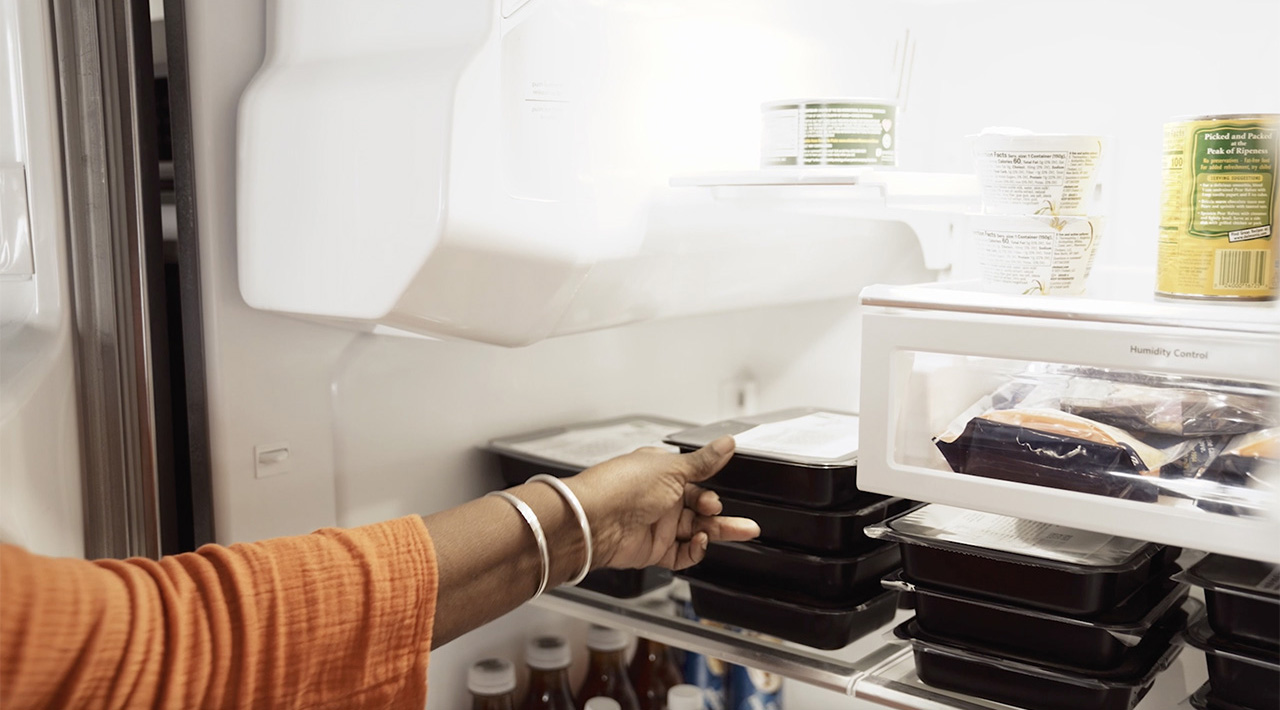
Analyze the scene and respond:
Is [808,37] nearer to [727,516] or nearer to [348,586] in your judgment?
[727,516]

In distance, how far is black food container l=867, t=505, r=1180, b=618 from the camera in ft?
2.98

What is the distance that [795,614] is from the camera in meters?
1.11

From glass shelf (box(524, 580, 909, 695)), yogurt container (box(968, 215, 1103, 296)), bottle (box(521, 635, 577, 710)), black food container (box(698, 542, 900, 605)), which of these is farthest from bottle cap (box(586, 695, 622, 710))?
yogurt container (box(968, 215, 1103, 296))

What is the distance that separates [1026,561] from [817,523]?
0.23 metres

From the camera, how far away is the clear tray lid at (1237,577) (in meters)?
0.84

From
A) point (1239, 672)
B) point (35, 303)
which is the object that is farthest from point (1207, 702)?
point (35, 303)

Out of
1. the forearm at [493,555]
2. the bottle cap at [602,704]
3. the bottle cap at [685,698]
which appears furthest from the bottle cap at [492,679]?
the forearm at [493,555]

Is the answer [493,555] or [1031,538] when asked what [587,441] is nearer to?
[493,555]

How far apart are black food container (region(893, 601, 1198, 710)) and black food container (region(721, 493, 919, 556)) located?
0.12 m

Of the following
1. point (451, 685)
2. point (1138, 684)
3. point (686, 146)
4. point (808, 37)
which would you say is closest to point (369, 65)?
point (686, 146)

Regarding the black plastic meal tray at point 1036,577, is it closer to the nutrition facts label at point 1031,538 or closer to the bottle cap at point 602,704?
the nutrition facts label at point 1031,538

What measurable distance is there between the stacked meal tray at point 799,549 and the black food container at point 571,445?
0.45ft

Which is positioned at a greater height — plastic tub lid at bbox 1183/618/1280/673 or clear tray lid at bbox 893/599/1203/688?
plastic tub lid at bbox 1183/618/1280/673

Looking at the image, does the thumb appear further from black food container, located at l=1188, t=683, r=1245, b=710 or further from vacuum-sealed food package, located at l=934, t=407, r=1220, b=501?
black food container, located at l=1188, t=683, r=1245, b=710
